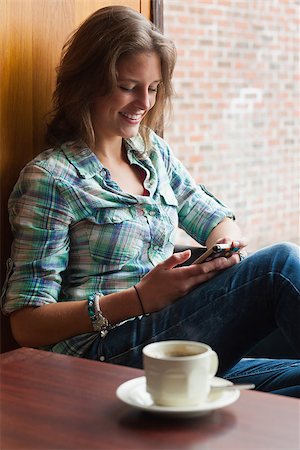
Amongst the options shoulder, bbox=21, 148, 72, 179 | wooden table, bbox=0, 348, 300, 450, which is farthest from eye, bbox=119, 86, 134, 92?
wooden table, bbox=0, 348, 300, 450

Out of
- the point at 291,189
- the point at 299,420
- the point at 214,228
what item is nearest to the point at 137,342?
the point at 214,228

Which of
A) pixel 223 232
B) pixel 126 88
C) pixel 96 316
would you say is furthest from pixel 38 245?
pixel 223 232

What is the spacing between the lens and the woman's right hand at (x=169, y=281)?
1.75 metres

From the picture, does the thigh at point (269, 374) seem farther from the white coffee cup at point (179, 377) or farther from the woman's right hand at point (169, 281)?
the white coffee cup at point (179, 377)

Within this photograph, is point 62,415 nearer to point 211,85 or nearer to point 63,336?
point 63,336

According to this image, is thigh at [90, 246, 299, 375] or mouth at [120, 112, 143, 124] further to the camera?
mouth at [120, 112, 143, 124]

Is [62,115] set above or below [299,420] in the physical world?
above

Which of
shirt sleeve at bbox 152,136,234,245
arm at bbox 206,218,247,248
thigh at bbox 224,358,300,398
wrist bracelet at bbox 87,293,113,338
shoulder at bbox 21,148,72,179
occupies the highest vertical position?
shoulder at bbox 21,148,72,179

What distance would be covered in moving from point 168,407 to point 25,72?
116 cm

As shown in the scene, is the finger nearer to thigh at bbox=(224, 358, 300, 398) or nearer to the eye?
thigh at bbox=(224, 358, 300, 398)

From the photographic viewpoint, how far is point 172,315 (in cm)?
174

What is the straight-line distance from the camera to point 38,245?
1814mm

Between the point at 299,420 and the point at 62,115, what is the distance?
3.73ft

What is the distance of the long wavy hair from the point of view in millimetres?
1920
